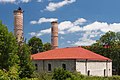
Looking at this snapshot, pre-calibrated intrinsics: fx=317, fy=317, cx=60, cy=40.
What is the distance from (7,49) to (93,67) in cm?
1839

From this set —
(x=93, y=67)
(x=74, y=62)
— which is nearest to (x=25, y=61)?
(x=74, y=62)

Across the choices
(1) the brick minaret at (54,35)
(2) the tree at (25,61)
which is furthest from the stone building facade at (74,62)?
(2) the tree at (25,61)

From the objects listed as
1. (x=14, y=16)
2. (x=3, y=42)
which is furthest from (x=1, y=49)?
(x=14, y=16)

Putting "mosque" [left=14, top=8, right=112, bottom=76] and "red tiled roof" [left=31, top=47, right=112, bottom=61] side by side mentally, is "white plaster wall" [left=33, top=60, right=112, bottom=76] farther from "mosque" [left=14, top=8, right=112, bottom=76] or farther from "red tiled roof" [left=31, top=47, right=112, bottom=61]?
"red tiled roof" [left=31, top=47, right=112, bottom=61]

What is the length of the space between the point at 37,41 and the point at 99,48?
1618cm

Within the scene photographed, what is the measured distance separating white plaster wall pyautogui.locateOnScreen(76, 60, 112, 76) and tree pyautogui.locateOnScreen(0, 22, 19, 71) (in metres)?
13.9

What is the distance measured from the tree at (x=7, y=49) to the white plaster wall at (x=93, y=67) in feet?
45.5

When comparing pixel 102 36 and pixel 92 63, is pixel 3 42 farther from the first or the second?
pixel 102 36

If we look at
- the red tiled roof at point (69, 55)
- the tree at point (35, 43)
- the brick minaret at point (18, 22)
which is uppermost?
the brick minaret at point (18, 22)

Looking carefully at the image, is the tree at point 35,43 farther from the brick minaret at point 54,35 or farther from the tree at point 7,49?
the tree at point 7,49

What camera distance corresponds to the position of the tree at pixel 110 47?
2224 inches

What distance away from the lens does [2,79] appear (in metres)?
8.95

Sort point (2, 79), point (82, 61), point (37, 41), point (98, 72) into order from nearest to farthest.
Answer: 1. point (2, 79)
2. point (82, 61)
3. point (98, 72)
4. point (37, 41)

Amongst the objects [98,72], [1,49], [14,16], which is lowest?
[98,72]
